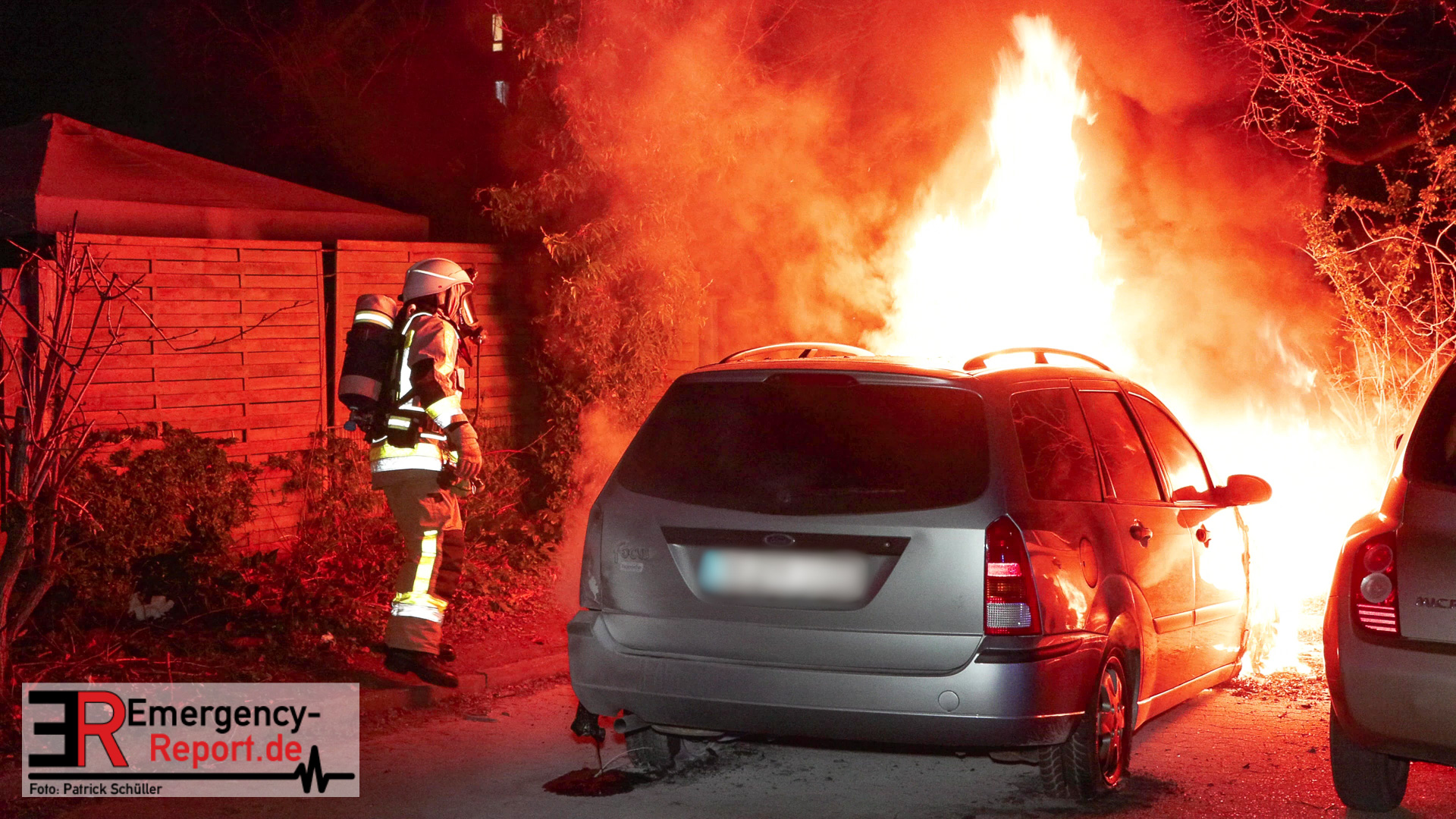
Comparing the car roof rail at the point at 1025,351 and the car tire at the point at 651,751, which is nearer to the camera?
the car roof rail at the point at 1025,351

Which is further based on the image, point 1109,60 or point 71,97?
point 71,97

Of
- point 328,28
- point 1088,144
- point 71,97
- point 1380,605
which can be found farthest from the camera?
point 71,97

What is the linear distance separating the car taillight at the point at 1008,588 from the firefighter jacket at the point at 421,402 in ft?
10.0

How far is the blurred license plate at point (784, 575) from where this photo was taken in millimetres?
4691

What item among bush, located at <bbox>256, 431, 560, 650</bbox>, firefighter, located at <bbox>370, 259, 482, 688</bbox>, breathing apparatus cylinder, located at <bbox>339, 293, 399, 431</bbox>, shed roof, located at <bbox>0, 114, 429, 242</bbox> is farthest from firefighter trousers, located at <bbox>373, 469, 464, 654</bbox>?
shed roof, located at <bbox>0, 114, 429, 242</bbox>

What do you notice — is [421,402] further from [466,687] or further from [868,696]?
[868,696]

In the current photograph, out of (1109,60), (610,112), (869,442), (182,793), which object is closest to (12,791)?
(182,793)

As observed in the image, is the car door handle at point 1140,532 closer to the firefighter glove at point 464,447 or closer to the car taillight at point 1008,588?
the car taillight at point 1008,588

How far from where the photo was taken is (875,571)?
4676 millimetres

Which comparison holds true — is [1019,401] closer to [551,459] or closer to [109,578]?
[109,578]

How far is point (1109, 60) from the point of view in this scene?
39.2ft

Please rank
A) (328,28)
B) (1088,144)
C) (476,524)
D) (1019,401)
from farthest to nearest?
(328,28), (1088,144), (476,524), (1019,401)

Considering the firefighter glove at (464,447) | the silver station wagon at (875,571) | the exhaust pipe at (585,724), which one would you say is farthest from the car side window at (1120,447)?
the firefighter glove at (464,447)

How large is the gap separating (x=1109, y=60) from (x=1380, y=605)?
26.9 ft
